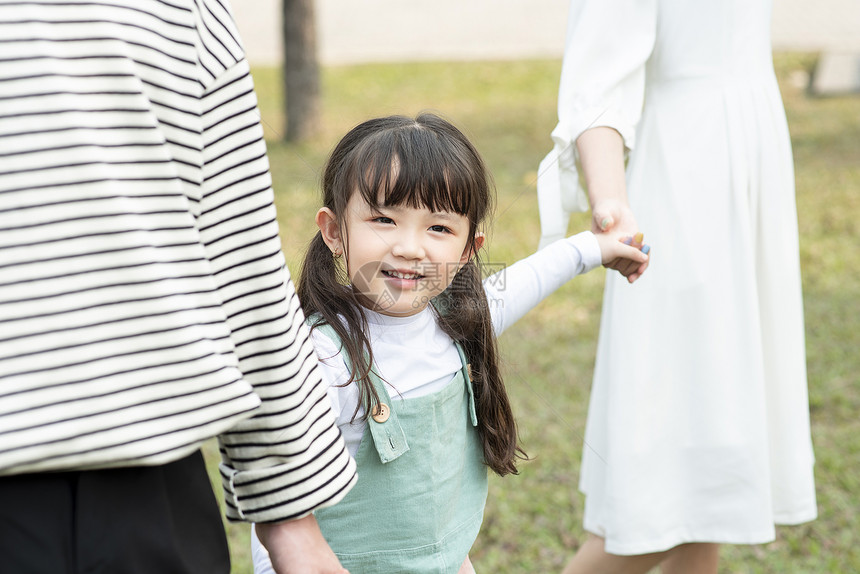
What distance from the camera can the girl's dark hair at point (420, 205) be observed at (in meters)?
1.62

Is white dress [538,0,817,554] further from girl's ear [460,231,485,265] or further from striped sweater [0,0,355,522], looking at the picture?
striped sweater [0,0,355,522]

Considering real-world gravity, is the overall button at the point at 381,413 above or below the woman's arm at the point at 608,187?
below

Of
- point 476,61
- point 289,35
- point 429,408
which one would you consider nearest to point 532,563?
point 429,408

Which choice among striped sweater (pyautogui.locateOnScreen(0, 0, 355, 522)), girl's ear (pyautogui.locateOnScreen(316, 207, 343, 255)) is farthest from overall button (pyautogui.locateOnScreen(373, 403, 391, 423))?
striped sweater (pyautogui.locateOnScreen(0, 0, 355, 522))

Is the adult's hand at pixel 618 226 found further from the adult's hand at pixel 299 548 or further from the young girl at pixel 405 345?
the adult's hand at pixel 299 548

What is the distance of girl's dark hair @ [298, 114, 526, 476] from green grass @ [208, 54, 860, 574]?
0.78ft

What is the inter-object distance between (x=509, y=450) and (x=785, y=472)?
0.86 meters

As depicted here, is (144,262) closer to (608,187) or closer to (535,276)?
(535,276)

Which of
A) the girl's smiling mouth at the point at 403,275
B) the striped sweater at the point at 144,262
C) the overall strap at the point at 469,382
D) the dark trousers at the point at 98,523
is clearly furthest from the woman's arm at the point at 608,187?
the dark trousers at the point at 98,523

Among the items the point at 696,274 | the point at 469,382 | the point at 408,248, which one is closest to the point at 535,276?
the point at 469,382

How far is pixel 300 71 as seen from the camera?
847 cm

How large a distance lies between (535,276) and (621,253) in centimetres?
20

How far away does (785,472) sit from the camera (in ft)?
7.45

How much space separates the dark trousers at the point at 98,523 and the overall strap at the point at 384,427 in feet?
1.82
